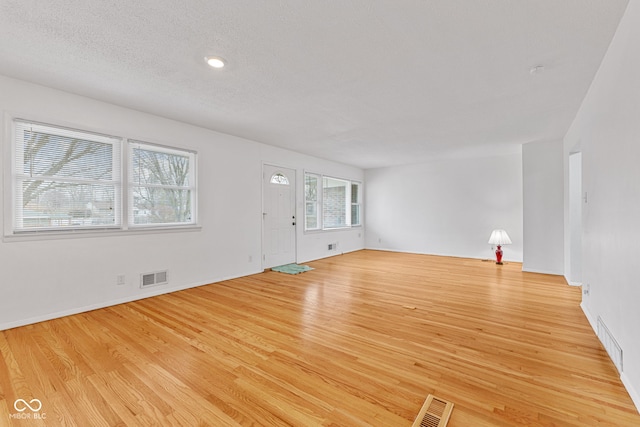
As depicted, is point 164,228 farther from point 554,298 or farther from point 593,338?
point 554,298

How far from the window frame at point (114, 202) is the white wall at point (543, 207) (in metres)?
5.75

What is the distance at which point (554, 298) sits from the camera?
3.57 m

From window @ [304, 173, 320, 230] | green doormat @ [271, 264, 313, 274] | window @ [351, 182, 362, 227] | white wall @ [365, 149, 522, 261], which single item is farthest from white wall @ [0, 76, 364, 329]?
white wall @ [365, 149, 522, 261]

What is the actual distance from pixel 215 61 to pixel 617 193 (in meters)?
3.23

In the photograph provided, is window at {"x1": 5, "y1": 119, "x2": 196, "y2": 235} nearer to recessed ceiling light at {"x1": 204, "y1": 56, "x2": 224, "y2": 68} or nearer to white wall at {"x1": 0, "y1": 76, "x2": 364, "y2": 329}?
white wall at {"x1": 0, "y1": 76, "x2": 364, "y2": 329}

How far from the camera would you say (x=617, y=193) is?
1.93 metres

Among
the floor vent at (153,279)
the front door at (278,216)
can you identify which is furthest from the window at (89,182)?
the front door at (278,216)

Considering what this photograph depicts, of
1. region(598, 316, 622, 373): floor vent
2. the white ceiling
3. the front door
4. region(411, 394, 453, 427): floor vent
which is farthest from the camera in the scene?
the front door

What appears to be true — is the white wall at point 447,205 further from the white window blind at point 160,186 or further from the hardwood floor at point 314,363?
the white window blind at point 160,186

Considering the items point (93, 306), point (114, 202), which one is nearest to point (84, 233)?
point (114, 202)

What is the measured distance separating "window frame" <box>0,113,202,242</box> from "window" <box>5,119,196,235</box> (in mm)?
12

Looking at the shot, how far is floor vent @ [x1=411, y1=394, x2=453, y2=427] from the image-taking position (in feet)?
4.79

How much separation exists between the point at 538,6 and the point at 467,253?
584cm

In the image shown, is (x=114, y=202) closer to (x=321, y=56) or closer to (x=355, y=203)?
(x=321, y=56)
